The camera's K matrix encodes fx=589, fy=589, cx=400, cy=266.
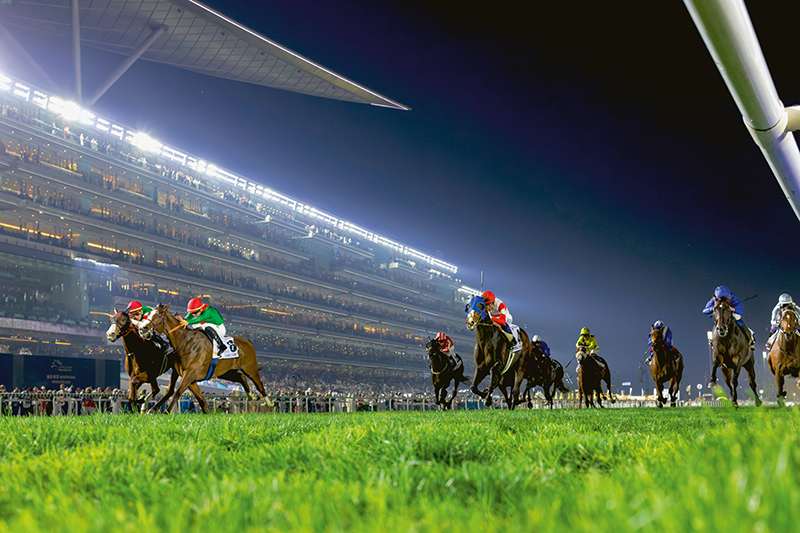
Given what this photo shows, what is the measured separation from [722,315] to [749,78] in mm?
12855

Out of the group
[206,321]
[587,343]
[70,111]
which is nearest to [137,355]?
[206,321]

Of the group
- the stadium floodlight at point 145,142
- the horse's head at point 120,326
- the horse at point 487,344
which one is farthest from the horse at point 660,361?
the stadium floodlight at point 145,142

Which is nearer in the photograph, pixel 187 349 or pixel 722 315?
pixel 187 349

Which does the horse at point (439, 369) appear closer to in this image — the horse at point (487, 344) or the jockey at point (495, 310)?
the horse at point (487, 344)

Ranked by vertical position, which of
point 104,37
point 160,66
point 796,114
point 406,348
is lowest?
point 406,348

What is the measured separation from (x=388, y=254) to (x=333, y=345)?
25.7 meters

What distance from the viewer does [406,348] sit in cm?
8519

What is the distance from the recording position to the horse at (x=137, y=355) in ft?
39.8

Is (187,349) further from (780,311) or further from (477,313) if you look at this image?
(780,311)

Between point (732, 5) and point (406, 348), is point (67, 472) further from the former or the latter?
point (406, 348)

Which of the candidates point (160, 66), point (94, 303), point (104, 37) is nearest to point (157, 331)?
point (94, 303)

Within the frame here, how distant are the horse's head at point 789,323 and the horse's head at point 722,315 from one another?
109cm

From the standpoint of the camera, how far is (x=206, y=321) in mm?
13289

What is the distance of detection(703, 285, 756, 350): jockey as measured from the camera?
44.3 feet
